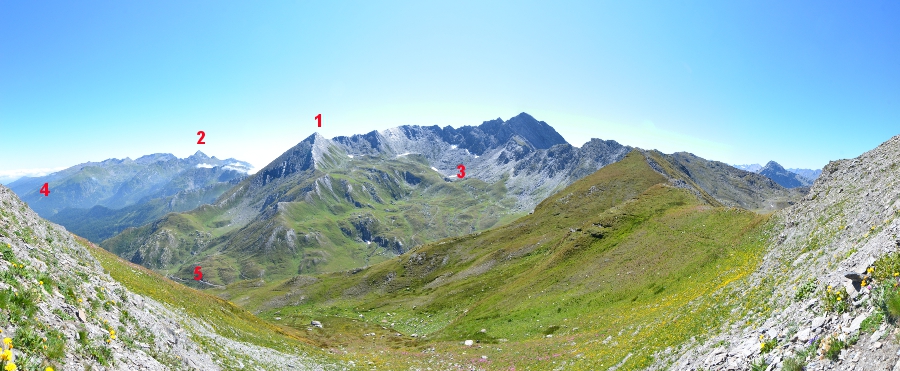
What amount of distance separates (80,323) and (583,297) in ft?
174

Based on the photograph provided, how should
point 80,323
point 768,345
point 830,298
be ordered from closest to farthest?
point 830,298
point 768,345
point 80,323

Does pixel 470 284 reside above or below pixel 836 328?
below

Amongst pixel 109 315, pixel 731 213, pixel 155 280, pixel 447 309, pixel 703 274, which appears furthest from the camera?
pixel 447 309

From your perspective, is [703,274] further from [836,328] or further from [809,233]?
[836,328]

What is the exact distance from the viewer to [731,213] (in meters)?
63.0

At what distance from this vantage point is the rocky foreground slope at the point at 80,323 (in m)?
13.0

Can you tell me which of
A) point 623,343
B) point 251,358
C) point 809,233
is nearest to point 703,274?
point 809,233

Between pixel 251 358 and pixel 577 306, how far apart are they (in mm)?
39708

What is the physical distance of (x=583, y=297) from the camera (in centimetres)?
5578

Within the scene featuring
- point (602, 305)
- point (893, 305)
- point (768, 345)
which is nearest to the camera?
point (893, 305)

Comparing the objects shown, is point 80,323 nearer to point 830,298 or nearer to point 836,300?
point 836,300

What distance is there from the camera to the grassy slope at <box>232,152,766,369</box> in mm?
34344

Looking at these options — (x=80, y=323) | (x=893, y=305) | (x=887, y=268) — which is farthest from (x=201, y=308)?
(x=887, y=268)

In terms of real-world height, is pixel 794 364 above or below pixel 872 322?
below
